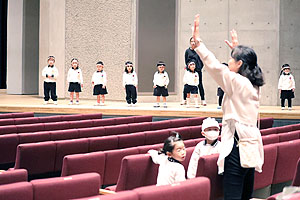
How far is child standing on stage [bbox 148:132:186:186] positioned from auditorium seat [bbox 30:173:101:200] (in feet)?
1.88

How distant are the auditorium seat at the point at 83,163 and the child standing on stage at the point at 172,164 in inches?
28.2

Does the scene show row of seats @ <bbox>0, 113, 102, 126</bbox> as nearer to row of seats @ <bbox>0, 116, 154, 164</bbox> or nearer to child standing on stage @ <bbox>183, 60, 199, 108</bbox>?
row of seats @ <bbox>0, 116, 154, 164</bbox>

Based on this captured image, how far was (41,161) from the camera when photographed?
482 cm

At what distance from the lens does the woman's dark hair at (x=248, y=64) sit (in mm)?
3133

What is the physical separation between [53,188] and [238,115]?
1242mm

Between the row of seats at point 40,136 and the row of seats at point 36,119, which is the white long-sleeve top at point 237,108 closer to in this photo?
the row of seats at point 40,136

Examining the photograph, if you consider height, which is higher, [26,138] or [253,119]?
[253,119]

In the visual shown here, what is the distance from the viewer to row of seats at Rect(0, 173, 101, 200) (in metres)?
2.78

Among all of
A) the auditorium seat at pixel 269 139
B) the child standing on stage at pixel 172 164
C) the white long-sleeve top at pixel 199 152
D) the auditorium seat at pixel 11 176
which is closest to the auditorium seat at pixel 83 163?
the auditorium seat at pixel 11 176

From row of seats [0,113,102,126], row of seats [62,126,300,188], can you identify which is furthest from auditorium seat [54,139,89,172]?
row of seats [0,113,102,126]

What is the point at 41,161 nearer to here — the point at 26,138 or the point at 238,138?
the point at 26,138

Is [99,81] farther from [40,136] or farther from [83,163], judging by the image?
[83,163]

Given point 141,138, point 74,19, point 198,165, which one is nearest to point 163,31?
point 74,19

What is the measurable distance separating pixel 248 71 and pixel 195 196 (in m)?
0.91
